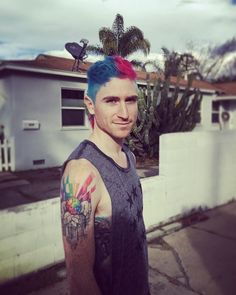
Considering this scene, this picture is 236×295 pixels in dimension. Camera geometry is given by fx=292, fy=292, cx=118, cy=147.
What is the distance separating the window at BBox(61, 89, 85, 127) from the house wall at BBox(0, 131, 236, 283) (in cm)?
624

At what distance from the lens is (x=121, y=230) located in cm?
148

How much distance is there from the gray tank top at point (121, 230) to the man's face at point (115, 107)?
0.43 feet

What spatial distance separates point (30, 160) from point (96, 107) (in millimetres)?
8868

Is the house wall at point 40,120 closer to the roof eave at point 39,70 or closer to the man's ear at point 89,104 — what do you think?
the roof eave at point 39,70

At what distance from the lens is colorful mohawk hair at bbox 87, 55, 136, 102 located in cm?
147

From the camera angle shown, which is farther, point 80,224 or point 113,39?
point 113,39

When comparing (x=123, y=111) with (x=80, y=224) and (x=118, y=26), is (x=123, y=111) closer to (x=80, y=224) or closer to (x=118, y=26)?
(x=80, y=224)

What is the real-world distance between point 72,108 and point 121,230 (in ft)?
32.7

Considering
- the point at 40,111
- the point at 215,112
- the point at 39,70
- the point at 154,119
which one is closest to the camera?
the point at 39,70

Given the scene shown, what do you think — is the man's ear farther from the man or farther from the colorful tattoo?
the colorful tattoo

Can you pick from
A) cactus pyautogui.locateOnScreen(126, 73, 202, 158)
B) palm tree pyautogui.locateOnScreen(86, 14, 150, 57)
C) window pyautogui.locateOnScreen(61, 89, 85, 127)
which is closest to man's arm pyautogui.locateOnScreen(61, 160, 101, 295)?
palm tree pyautogui.locateOnScreen(86, 14, 150, 57)

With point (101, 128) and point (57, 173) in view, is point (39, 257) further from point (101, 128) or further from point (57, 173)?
point (57, 173)

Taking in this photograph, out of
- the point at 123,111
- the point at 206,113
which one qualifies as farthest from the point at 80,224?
the point at 206,113

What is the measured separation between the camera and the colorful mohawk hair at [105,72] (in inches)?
57.8
